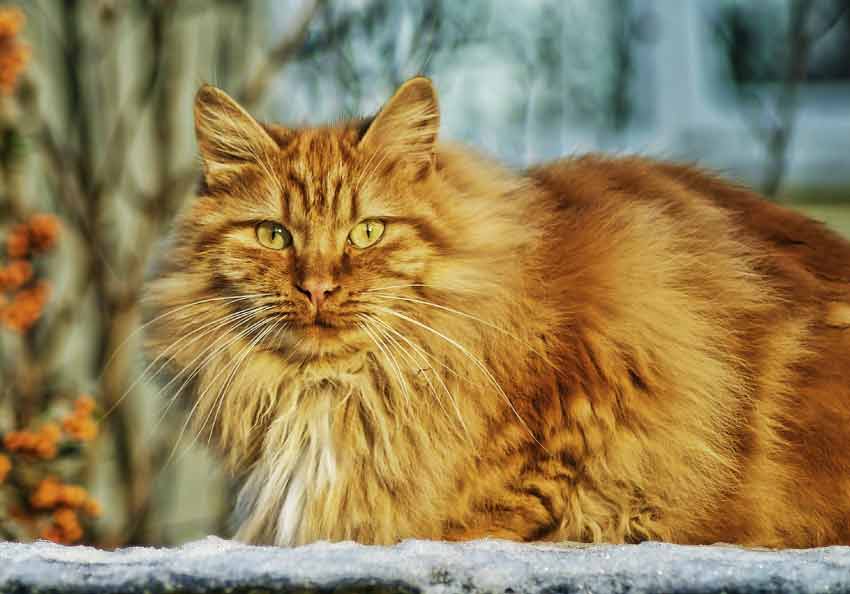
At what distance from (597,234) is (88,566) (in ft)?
3.31

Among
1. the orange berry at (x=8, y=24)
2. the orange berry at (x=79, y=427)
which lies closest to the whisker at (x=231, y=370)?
the orange berry at (x=79, y=427)

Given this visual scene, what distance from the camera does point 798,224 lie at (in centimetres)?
182

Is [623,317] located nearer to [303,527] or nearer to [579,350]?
[579,350]

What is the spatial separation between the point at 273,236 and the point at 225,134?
0.79 ft

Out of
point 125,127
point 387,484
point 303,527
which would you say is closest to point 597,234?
point 387,484

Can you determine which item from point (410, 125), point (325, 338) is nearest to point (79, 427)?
point (325, 338)

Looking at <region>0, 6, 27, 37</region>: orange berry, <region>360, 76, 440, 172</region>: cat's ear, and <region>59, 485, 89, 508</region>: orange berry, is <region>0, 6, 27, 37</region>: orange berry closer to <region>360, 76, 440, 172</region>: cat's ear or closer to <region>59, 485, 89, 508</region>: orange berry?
<region>59, 485, 89, 508</region>: orange berry

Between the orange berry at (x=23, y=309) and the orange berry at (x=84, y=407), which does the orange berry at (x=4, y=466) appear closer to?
the orange berry at (x=84, y=407)

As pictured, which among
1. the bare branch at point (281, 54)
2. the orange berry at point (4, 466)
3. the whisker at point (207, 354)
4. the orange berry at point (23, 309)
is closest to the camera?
the whisker at point (207, 354)

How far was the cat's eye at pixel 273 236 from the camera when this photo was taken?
5.41 feet

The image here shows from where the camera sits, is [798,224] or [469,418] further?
[798,224]

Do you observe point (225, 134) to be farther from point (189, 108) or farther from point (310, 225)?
point (189, 108)

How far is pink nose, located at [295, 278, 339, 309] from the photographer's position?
1535mm

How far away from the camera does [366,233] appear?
1639 mm
